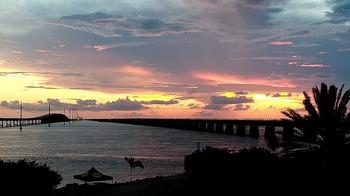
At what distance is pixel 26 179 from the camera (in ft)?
Result: 107

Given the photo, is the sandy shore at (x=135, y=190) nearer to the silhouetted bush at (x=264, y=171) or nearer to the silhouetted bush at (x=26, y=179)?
the silhouetted bush at (x=26, y=179)

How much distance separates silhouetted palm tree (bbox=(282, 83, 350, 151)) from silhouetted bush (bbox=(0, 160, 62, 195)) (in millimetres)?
17377

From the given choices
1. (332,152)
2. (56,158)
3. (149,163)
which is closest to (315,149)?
(332,152)

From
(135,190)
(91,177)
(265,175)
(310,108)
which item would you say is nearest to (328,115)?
(310,108)

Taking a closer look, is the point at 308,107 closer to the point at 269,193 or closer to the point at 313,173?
the point at 313,173

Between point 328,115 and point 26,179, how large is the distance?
1914 cm

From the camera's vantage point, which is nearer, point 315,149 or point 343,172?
point 343,172

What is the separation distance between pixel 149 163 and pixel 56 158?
1992cm

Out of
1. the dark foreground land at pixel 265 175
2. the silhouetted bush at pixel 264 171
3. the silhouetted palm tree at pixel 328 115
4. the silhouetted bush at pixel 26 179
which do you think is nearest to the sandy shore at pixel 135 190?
the dark foreground land at pixel 265 175

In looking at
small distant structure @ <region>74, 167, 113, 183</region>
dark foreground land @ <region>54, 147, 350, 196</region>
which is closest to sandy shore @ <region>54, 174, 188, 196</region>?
dark foreground land @ <region>54, 147, 350, 196</region>

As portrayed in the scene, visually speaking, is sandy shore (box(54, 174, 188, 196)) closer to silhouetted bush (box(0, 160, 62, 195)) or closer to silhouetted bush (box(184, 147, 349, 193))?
silhouetted bush (box(0, 160, 62, 195))

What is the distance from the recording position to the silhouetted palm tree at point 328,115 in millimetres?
30203

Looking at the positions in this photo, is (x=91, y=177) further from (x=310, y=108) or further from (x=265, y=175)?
(x=310, y=108)

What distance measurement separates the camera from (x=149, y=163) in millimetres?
82750
